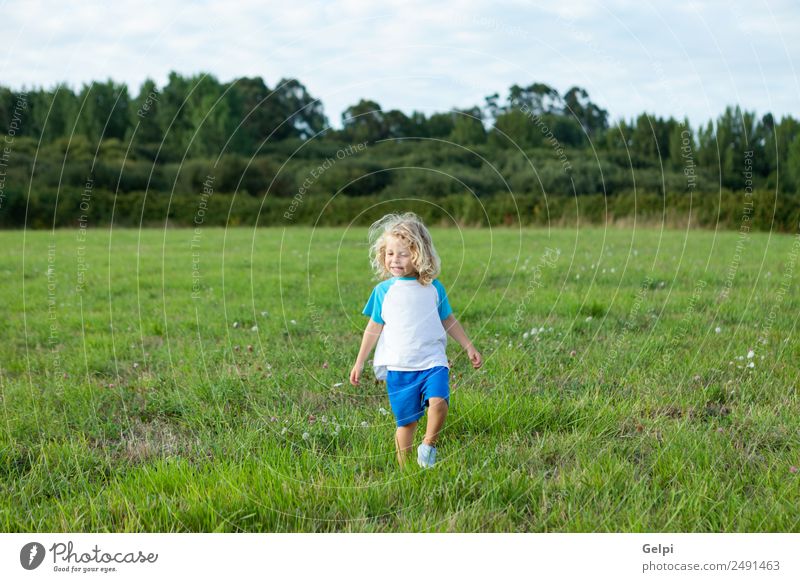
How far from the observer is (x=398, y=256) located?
3.90 meters

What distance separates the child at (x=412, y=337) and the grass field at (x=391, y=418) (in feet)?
0.75

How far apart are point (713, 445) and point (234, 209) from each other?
942 inches

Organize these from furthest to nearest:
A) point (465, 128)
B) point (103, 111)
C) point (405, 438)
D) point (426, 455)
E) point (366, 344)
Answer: point (103, 111), point (465, 128), point (366, 344), point (405, 438), point (426, 455)

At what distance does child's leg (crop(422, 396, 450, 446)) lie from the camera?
385cm

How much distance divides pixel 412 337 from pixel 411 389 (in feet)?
0.95

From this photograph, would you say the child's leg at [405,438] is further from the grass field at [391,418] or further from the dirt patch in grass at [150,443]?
the dirt patch in grass at [150,443]

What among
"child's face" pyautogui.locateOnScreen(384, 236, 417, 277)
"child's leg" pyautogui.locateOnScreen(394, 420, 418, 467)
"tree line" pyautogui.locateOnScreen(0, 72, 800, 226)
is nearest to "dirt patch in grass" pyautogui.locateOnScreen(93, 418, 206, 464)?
"child's leg" pyautogui.locateOnScreen(394, 420, 418, 467)

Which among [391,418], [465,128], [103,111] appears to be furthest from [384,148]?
[391,418]

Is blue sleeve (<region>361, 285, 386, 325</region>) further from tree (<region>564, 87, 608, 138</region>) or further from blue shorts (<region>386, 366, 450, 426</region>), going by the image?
tree (<region>564, 87, 608, 138</region>)

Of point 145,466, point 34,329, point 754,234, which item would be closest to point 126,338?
point 34,329

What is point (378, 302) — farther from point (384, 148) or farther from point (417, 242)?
point (384, 148)

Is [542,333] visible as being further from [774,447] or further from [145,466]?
[145,466]

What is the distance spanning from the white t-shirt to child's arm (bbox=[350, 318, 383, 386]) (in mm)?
83

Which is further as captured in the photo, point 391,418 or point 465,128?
point 465,128
